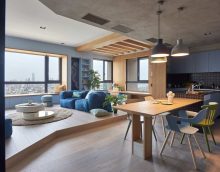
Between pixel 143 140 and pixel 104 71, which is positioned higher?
pixel 104 71

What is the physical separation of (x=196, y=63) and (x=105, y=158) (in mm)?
4939

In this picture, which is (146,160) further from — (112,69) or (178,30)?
(112,69)

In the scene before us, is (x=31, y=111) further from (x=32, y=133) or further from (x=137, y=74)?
(x=137, y=74)

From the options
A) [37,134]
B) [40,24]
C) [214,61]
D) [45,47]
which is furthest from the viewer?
[45,47]

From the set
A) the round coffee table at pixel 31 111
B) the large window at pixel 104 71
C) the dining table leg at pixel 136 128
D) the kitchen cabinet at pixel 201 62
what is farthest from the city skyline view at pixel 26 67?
the kitchen cabinet at pixel 201 62

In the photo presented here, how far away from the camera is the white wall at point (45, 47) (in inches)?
243

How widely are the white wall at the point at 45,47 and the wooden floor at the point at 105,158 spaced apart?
466 centimetres

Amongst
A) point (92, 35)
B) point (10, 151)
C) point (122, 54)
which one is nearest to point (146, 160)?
point (10, 151)

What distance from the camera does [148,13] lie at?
3.02 meters

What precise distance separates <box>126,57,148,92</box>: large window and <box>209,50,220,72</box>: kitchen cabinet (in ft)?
9.71

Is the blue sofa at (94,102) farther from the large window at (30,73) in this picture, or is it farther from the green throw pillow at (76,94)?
the large window at (30,73)

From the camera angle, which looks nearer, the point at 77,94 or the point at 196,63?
the point at 196,63

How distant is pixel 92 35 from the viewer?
19.3ft

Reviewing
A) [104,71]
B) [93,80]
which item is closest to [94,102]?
[93,80]
